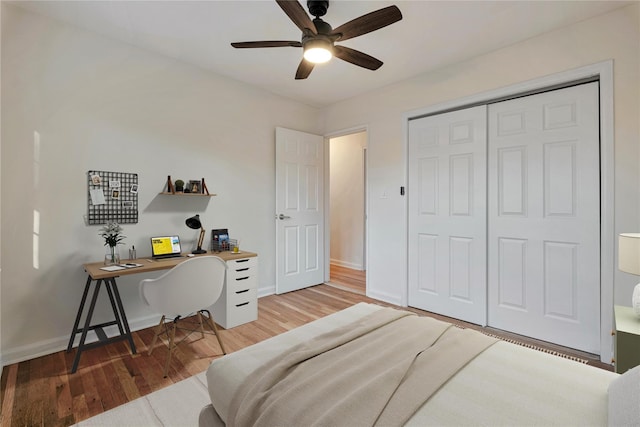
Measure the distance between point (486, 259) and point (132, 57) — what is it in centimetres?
381

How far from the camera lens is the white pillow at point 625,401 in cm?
78

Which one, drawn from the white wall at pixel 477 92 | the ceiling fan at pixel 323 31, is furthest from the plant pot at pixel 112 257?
the white wall at pixel 477 92

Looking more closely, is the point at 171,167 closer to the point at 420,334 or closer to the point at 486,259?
the point at 420,334

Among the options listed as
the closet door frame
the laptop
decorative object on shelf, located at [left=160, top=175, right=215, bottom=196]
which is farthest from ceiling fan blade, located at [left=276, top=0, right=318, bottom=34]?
the laptop

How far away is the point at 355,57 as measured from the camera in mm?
2273

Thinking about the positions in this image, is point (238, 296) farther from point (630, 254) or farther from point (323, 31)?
point (630, 254)

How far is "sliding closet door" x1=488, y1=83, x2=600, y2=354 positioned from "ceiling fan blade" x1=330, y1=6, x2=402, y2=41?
5.24ft

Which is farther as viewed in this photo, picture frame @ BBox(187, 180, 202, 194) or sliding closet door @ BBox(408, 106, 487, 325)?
picture frame @ BBox(187, 180, 202, 194)

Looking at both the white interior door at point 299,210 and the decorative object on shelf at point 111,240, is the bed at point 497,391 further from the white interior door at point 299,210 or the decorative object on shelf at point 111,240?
the white interior door at point 299,210

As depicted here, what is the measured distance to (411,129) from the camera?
11.2 ft

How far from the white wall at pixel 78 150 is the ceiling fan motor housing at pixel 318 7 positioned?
5.41 feet

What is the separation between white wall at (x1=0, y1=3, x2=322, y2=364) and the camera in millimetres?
2246

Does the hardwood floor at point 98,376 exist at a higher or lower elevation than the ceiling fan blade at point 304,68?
lower

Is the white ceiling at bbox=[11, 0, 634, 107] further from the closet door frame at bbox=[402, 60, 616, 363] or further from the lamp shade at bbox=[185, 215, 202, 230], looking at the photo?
the lamp shade at bbox=[185, 215, 202, 230]
